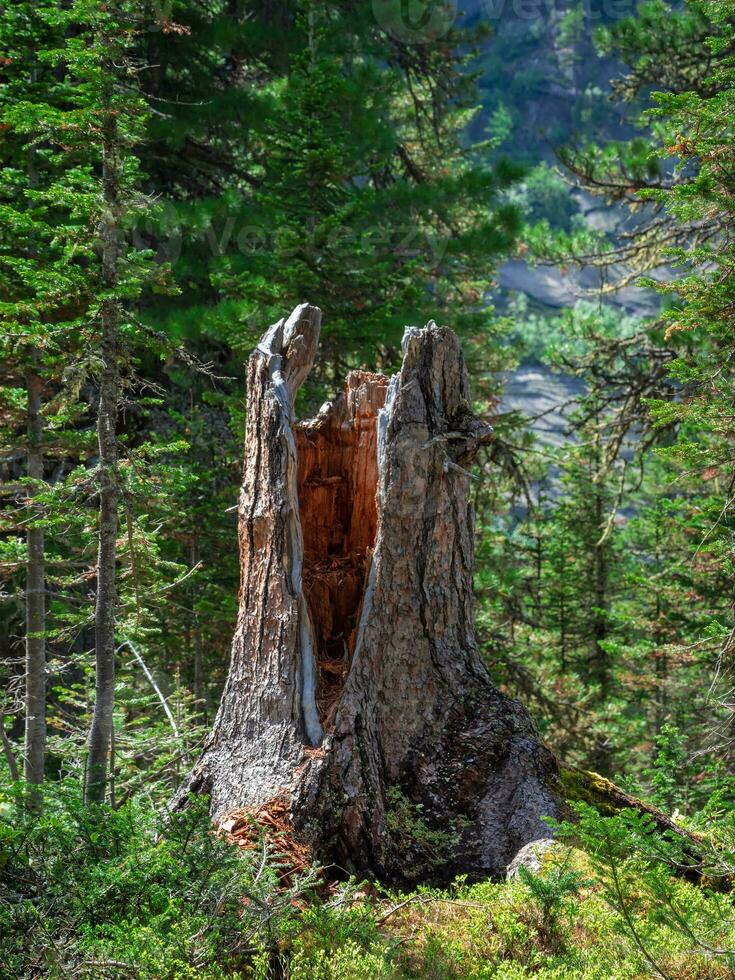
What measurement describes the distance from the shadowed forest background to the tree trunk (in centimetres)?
23

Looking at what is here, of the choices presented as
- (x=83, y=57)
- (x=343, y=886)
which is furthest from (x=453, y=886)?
(x=83, y=57)

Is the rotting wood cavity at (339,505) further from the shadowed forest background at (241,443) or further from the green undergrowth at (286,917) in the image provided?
the green undergrowth at (286,917)

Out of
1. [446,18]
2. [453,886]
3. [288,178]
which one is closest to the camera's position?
[453,886]

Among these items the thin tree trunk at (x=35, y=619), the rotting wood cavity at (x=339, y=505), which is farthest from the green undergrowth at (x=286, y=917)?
the thin tree trunk at (x=35, y=619)

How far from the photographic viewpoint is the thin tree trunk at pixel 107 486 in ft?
17.0

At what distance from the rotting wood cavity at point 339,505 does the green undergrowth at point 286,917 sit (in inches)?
61.4

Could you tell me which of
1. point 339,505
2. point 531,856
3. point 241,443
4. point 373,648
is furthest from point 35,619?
point 531,856

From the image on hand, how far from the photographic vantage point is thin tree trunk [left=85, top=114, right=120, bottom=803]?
5172mm

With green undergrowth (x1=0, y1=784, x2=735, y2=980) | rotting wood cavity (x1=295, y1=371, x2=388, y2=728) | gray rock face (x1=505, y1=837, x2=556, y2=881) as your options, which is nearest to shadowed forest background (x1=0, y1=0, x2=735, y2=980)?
green undergrowth (x1=0, y1=784, x2=735, y2=980)

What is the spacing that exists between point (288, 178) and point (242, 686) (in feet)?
19.9

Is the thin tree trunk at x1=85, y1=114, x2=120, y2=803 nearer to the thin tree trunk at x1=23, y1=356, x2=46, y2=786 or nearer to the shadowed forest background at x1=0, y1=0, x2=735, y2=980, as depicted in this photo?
the shadowed forest background at x1=0, y1=0, x2=735, y2=980

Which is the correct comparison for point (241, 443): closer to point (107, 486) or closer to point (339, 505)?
point (339, 505)

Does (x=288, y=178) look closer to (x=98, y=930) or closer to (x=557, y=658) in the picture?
(x=98, y=930)

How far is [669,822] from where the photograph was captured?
16.5ft
